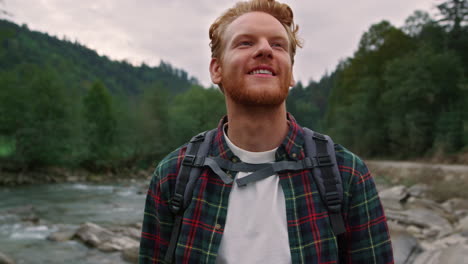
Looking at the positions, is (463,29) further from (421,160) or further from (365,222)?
(365,222)

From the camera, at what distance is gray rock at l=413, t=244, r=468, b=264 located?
5.21 meters

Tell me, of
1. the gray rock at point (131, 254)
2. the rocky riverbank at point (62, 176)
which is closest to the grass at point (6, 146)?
the rocky riverbank at point (62, 176)

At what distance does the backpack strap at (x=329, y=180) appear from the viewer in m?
1.48

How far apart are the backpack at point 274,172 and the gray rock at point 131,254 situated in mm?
7890

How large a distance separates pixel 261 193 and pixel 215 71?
0.66 metres

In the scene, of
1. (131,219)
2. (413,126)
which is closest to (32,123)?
(131,219)

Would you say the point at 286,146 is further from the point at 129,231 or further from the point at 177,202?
the point at 129,231

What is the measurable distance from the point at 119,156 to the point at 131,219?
24.5 m

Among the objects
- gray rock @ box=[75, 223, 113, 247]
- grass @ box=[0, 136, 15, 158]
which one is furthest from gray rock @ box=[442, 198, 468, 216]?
grass @ box=[0, 136, 15, 158]

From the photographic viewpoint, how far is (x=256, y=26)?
173 cm

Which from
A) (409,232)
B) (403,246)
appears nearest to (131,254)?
(403,246)

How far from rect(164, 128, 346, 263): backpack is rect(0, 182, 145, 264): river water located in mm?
8147

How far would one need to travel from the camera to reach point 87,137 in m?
35.6

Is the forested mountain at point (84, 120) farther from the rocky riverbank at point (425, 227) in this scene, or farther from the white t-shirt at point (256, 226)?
the rocky riverbank at point (425, 227)
